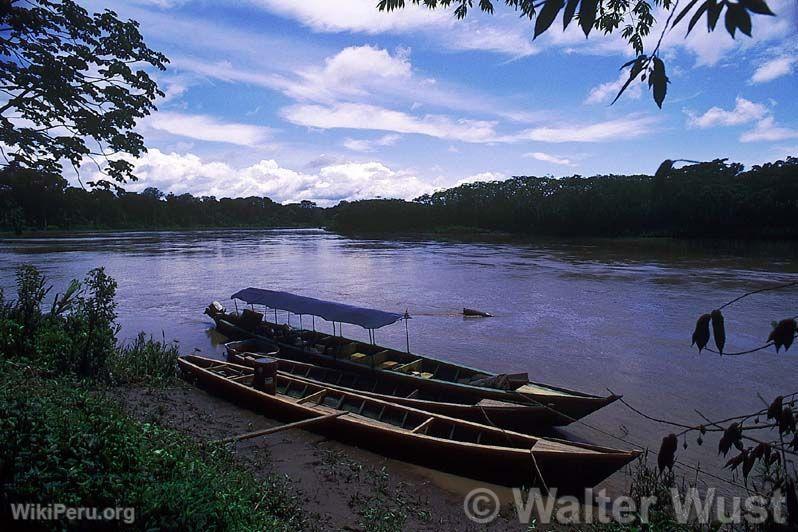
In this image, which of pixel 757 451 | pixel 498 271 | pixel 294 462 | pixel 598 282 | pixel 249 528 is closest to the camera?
pixel 757 451

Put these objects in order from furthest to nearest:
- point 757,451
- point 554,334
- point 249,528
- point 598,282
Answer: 1. point 598,282
2. point 554,334
3. point 249,528
4. point 757,451

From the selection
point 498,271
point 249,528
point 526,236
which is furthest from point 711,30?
point 526,236

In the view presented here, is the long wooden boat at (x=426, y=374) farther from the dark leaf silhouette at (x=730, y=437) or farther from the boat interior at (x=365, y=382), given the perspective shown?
the dark leaf silhouette at (x=730, y=437)

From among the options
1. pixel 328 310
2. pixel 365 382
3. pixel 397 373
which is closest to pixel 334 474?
pixel 397 373

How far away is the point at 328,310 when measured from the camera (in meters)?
12.8

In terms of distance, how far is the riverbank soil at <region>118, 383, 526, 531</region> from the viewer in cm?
627

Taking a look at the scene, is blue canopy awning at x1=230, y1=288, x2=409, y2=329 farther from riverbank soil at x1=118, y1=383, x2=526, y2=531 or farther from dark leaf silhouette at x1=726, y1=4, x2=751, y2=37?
dark leaf silhouette at x1=726, y1=4, x2=751, y2=37

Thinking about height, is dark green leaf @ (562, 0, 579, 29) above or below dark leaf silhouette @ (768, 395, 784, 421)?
above

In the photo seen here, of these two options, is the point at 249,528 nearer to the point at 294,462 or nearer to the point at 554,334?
the point at 294,462

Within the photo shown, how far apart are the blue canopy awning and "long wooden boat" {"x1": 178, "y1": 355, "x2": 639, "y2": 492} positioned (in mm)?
1920

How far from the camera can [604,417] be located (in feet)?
34.4

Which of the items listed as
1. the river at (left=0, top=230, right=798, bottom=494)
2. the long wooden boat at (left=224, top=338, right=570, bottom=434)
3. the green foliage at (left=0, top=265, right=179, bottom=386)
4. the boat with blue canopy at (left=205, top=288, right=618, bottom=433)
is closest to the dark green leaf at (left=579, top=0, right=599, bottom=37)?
the long wooden boat at (left=224, top=338, right=570, bottom=434)

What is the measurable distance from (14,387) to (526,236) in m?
73.4

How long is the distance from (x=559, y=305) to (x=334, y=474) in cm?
1717
